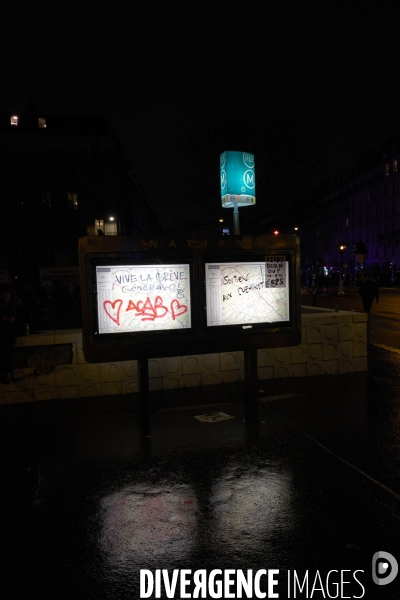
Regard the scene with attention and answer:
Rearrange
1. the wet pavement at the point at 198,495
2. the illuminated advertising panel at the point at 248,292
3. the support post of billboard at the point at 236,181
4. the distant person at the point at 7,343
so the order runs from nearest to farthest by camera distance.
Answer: the wet pavement at the point at 198,495
the illuminated advertising panel at the point at 248,292
the distant person at the point at 7,343
the support post of billboard at the point at 236,181

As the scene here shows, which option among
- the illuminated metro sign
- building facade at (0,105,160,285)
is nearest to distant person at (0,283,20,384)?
the illuminated metro sign

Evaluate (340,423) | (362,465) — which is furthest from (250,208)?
(362,465)

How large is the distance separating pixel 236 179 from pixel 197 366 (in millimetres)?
4699

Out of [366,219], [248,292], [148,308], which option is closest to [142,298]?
[148,308]

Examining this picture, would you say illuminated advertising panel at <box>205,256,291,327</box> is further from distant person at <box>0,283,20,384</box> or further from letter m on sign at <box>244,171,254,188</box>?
letter m on sign at <box>244,171,254,188</box>

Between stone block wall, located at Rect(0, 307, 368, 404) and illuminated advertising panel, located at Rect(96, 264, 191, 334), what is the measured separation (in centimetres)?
139

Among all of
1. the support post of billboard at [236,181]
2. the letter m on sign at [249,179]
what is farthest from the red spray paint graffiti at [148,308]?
the letter m on sign at [249,179]

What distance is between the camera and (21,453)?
5555mm

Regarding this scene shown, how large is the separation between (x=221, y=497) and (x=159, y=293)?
3048 millimetres

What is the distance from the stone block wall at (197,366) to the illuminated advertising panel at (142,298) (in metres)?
1.39

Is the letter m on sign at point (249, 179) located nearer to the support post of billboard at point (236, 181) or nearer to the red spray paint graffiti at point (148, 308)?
the support post of billboard at point (236, 181)

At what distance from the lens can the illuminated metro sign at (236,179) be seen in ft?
35.8

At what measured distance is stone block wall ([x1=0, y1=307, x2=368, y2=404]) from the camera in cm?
759

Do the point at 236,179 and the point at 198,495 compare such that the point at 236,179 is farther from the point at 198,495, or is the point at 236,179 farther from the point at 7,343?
the point at 198,495
